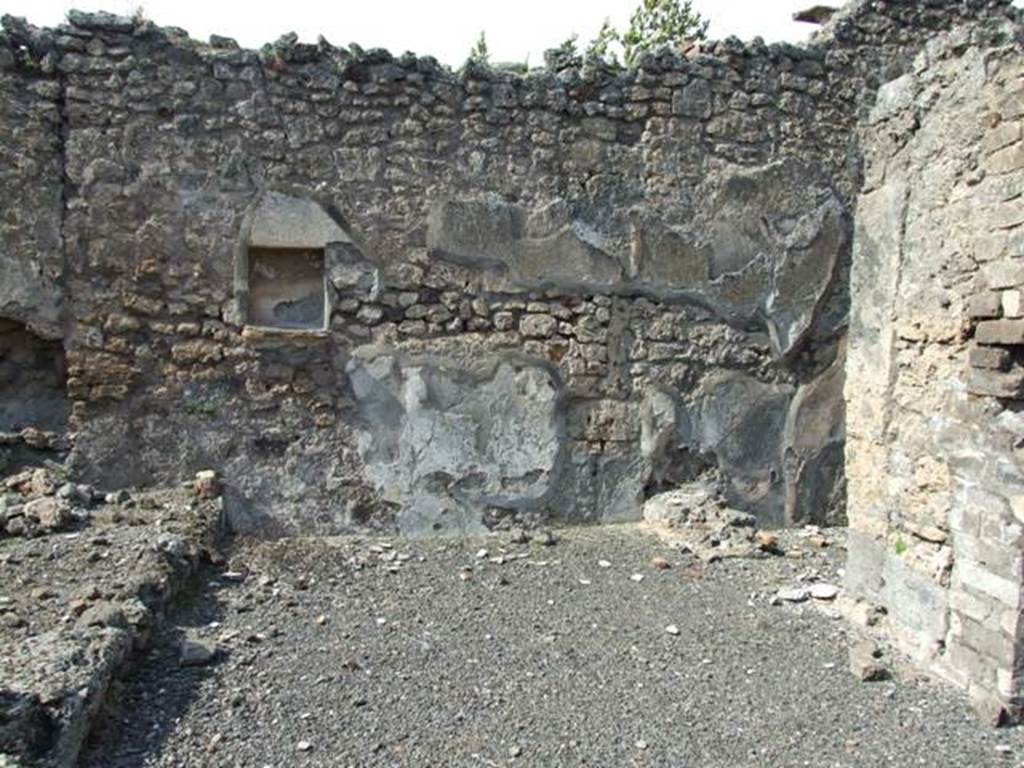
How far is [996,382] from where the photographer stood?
3025mm

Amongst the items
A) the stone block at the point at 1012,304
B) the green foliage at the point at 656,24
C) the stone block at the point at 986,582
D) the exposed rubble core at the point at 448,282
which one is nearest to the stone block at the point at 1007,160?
the stone block at the point at 1012,304

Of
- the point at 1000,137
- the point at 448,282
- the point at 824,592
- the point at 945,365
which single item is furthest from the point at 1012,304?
the point at 448,282

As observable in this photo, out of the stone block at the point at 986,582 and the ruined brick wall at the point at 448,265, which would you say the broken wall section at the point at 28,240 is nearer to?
the ruined brick wall at the point at 448,265

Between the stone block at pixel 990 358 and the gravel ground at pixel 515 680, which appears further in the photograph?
the stone block at pixel 990 358

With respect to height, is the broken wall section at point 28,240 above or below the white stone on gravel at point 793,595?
above

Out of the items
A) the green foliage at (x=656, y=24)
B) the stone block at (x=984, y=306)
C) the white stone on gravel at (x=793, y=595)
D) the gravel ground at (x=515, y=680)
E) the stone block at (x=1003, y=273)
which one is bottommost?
Result: the gravel ground at (x=515, y=680)

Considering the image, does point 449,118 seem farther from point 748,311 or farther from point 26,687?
point 26,687

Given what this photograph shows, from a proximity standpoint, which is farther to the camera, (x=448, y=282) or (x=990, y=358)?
(x=448, y=282)

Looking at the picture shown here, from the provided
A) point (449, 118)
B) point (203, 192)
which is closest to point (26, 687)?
point (203, 192)

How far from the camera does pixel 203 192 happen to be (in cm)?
483

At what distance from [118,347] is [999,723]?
4.51m

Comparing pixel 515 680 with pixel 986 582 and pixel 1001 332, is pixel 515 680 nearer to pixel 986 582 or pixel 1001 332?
pixel 986 582

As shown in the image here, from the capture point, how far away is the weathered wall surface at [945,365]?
2990 mm

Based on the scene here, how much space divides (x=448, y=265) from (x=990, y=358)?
3.02 metres
